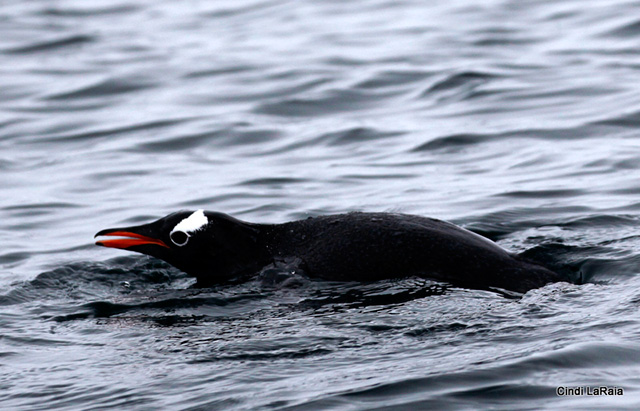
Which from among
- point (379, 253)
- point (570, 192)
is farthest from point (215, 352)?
point (570, 192)

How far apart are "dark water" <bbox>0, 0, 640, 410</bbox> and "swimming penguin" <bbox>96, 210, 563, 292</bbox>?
0.19m

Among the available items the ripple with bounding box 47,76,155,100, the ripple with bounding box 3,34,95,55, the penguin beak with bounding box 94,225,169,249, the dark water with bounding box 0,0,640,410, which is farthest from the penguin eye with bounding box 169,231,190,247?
the ripple with bounding box 3,34,95,55

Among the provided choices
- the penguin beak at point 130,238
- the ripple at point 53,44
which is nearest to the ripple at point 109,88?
the ripple at point 53,44

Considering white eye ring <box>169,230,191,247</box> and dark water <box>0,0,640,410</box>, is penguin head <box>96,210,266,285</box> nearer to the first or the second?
white eye ring <box>169,230,191,247</box>

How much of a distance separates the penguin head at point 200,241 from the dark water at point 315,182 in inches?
13.3

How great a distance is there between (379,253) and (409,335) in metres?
1.29

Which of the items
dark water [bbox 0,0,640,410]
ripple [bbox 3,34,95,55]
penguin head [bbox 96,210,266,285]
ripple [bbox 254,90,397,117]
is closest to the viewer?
dark water [bbox 0,0,640,410]

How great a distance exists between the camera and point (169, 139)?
14.3 metres

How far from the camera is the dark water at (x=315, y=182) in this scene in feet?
21.4

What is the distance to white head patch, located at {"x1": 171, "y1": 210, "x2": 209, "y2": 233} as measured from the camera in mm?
9008

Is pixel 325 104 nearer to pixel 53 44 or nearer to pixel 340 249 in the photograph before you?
pixel 340 249

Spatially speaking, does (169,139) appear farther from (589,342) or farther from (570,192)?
(589,342)

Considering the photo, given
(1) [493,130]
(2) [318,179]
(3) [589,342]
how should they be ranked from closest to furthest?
(3) [589,342] < (2) [318,179] < (1) [493,130]

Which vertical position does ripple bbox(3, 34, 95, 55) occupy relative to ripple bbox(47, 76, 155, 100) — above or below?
above
